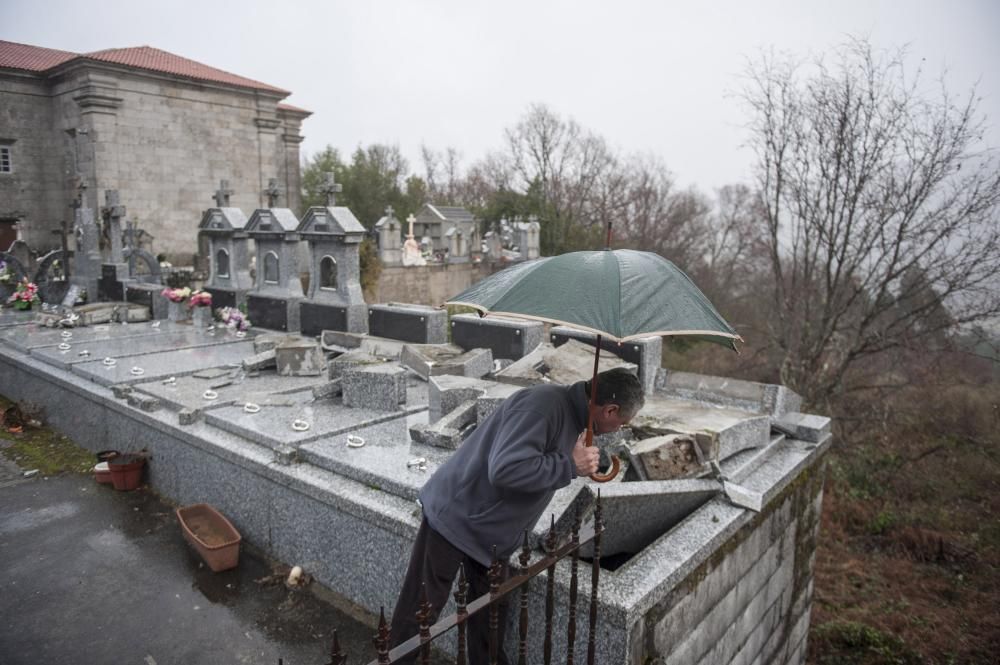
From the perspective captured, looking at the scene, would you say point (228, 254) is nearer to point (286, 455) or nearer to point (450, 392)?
point (450, 392)

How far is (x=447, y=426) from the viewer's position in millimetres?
5254

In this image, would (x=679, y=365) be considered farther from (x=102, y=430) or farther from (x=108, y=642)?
(x=108, y=642)

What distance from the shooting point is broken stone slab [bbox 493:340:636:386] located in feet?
19.7

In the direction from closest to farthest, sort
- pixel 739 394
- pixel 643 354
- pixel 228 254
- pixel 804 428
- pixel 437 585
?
pixel 437 585
pixel 804 428
pixel 739 394
pixel 643 354
pixel 228 254

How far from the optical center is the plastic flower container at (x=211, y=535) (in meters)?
4.67

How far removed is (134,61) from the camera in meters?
24.9

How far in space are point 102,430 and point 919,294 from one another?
1305cm

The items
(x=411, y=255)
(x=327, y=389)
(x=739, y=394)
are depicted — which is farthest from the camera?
(x=411, y=255)

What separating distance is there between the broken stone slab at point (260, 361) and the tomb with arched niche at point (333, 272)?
1.71 metres

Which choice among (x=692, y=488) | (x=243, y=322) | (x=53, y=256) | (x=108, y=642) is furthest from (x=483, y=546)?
(x=53, y=256)

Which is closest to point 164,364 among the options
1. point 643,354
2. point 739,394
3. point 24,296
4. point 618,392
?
point 643,354

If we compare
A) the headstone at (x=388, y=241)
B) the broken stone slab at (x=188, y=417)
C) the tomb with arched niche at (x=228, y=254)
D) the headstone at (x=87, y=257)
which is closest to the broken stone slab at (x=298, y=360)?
the broken stone slab at (x=188, y=417)

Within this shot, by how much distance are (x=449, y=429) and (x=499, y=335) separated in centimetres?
292

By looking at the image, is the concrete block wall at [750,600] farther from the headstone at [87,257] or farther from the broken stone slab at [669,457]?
the headstone at [87,257]
